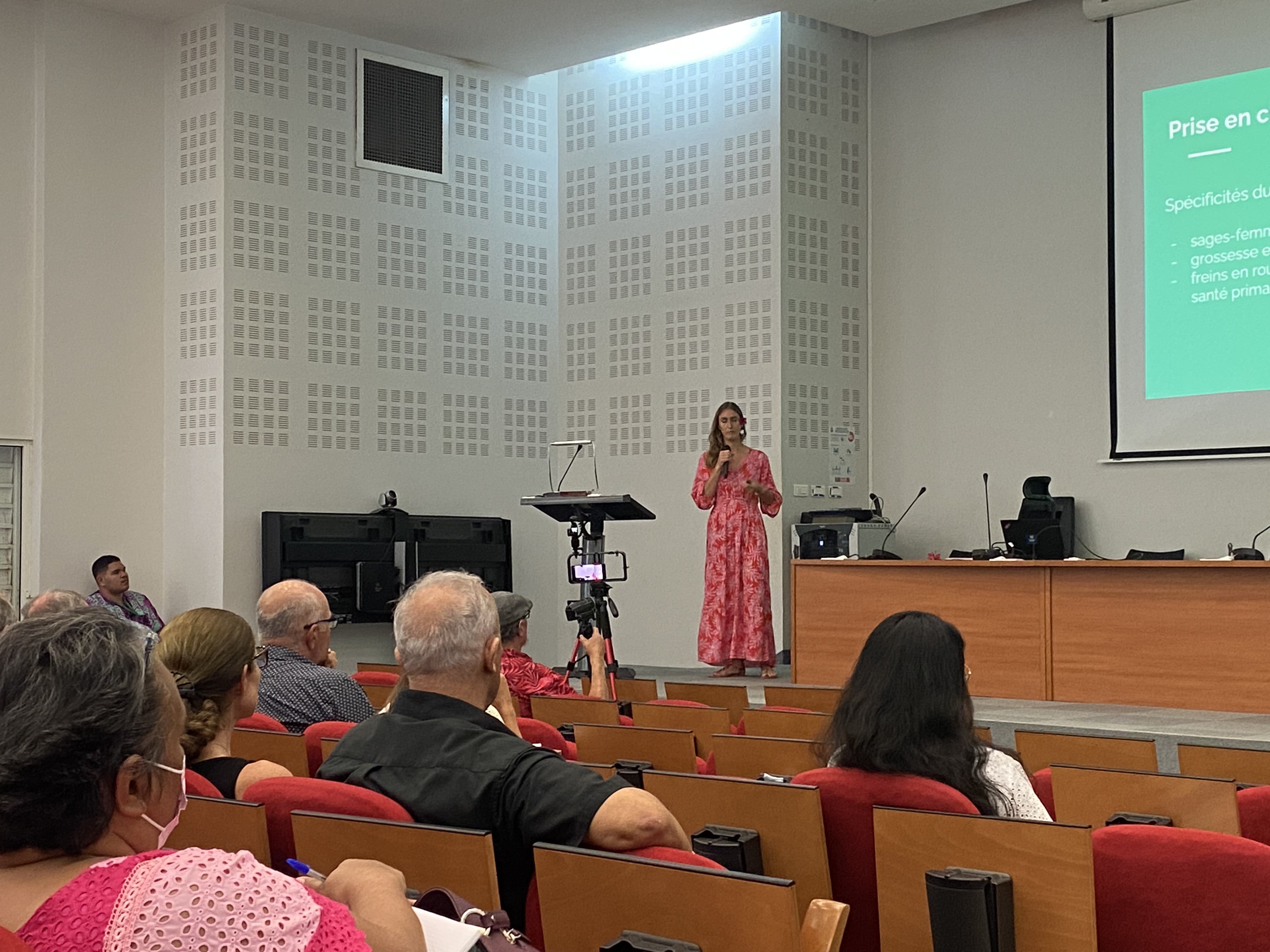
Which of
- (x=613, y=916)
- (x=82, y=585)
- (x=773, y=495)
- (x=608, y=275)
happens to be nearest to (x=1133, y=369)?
(x=773, y=495)

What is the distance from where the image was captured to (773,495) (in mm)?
8172

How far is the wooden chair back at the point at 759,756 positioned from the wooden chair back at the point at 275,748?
0.91 meters

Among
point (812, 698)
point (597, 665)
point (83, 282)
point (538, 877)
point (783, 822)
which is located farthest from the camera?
point (83, 282)

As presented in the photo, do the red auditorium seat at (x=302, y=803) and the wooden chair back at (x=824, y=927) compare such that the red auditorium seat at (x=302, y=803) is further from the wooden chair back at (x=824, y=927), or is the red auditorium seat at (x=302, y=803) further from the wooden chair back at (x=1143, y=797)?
the wooden chair back at (x=1143, y=797)

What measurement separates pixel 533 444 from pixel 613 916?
346 inches

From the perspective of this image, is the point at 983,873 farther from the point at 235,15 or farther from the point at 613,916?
the point at 235,15

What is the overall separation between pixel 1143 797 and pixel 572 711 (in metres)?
1.95

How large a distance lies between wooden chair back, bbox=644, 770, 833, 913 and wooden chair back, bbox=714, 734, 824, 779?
0.55m

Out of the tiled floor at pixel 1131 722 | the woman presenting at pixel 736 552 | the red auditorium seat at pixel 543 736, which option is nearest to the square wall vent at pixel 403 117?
the woman presenting at pixel 736 552

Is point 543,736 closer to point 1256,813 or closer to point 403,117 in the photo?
point 1256,813

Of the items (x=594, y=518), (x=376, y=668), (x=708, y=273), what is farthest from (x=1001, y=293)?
(x=376, y=668)

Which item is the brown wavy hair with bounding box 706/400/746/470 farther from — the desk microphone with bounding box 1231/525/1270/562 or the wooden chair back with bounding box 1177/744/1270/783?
the wooden chair back with bounding box 1177/744/1270/783

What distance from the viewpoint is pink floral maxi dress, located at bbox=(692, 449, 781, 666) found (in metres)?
8.35

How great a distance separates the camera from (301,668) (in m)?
3.82
